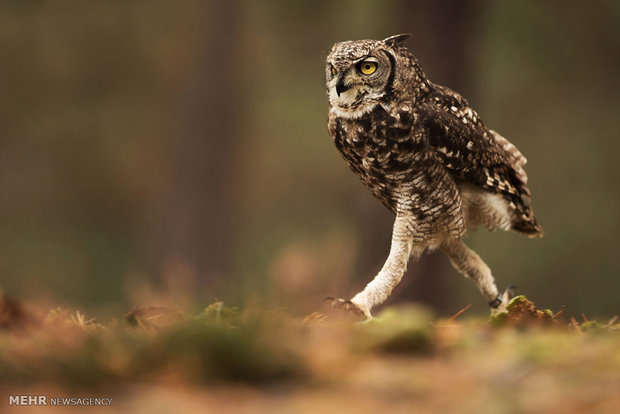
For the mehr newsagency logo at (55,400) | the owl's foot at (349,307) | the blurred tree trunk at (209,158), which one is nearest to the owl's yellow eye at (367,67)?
the owl's foot at (349,307)

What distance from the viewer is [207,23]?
13.5 metres

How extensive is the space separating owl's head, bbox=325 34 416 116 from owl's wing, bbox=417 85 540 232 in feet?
0.79

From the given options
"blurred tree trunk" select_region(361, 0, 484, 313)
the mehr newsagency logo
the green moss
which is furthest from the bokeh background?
the mehr newsagency logo

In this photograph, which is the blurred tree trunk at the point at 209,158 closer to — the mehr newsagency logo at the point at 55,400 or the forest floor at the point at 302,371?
the forest floor at the point at 302,371

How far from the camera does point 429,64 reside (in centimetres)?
721

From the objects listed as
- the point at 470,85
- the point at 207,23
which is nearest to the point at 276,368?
the point at 470,85

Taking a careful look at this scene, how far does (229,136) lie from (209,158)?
636 millimetres

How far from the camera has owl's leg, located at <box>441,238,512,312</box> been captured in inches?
166

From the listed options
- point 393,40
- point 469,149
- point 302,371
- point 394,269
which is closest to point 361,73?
point 393,40

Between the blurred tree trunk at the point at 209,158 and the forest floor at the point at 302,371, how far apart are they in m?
10.2

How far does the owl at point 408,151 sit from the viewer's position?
3.48m

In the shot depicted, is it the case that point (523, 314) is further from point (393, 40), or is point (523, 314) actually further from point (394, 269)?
point (393, 40)

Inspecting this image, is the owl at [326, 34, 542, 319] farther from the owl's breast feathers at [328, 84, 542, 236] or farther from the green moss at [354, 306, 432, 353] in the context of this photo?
the green moss at [354, 306, 432, 353]

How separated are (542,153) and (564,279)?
114 inches
